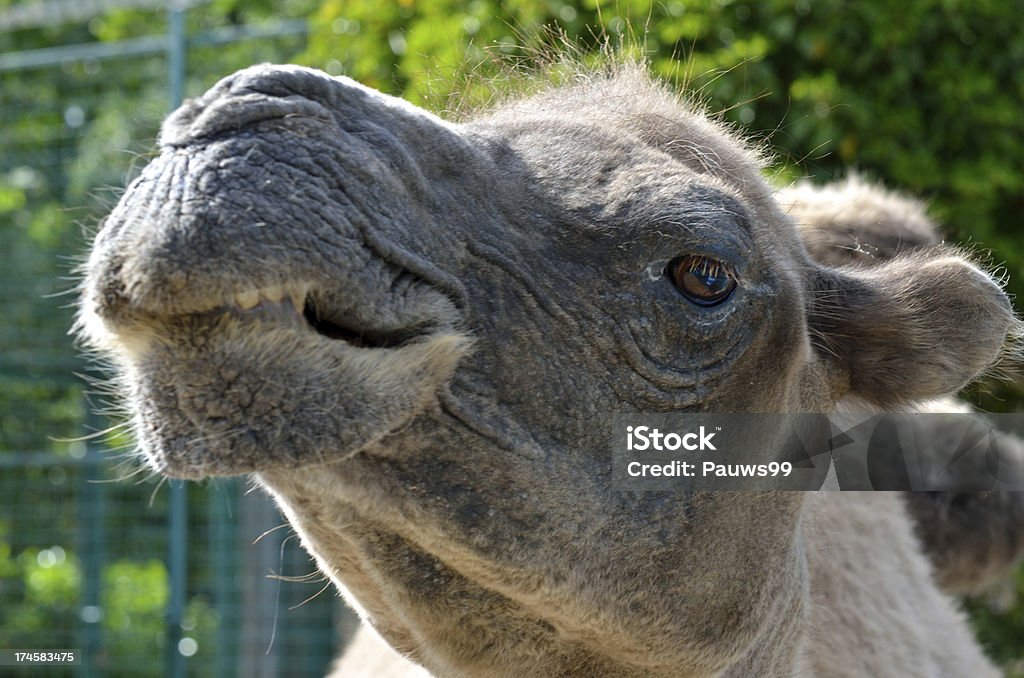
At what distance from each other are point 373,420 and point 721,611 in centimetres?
114

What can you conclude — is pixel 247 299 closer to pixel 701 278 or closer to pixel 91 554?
pixel 701 278

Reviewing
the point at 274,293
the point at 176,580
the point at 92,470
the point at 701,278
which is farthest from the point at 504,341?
the point at 92,470

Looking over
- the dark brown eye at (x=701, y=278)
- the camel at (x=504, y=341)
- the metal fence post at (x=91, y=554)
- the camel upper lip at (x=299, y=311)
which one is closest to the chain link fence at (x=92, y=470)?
the metal fence post at (x=91, y=554)

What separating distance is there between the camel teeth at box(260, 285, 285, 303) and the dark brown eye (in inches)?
37.7

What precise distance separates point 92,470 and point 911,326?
8.49 meters

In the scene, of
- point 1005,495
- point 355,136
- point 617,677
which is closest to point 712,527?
point 617,677

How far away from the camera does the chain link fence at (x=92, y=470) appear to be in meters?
9.25

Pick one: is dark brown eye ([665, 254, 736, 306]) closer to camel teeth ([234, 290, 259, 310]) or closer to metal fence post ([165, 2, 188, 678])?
camel teeth ([234, 290, 259, 310])

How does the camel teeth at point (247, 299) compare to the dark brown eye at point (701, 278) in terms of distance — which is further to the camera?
the dark brown eye at point (701, 278)

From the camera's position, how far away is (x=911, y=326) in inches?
133

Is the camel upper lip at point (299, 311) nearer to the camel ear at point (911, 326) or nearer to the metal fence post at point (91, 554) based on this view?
the camel ear at point (911, 326)

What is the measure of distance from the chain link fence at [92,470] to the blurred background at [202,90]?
0.02 m

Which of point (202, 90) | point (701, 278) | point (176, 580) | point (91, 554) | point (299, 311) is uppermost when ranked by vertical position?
point (202, 90)

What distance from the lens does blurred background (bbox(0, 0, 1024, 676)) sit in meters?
5.87
